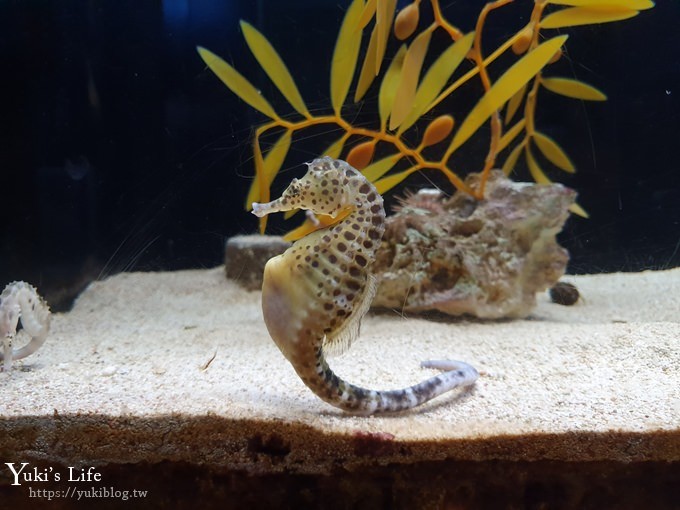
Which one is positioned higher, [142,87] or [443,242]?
[142,87]

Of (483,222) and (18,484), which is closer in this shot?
(18,484)

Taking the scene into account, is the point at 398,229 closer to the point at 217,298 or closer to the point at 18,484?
the point at 217,298

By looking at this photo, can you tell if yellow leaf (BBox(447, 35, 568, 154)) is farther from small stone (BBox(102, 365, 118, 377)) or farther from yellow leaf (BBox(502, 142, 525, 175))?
small stone (BBox(102, 365, 118, 377))

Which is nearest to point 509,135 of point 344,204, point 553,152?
point 553,152

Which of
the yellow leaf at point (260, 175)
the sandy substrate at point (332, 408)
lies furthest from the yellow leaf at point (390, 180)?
the sandy substrate at point (332, 408)

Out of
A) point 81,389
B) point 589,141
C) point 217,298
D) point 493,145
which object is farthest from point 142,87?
point 589,141
